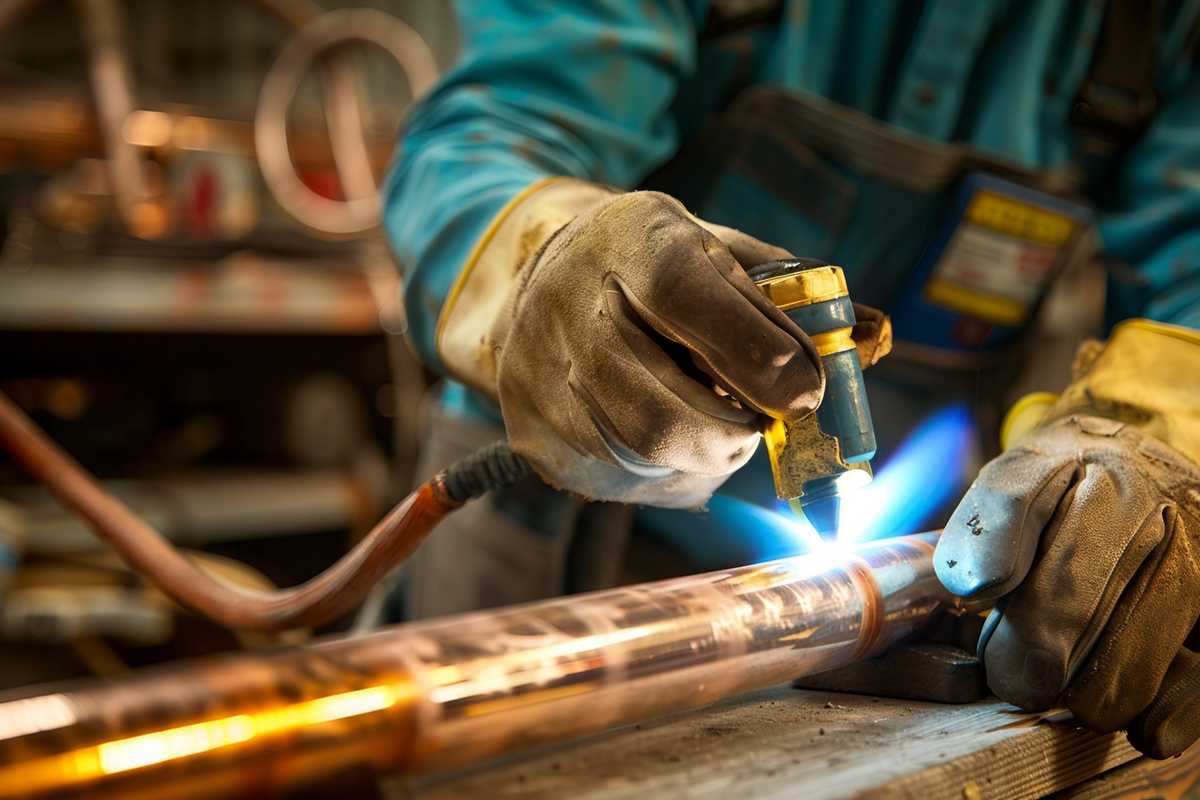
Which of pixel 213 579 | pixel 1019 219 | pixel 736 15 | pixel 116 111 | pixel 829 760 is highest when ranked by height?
pixel 736 15

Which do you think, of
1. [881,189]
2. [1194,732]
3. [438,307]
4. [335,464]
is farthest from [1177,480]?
[335,464]

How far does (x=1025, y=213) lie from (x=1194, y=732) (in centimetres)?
77

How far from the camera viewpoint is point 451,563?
1.40m

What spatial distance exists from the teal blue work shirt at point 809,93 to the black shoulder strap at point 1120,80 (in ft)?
0.05

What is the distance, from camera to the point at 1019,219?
1.35 m

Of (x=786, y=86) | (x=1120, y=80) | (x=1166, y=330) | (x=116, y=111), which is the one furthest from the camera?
(x=116, y=111)

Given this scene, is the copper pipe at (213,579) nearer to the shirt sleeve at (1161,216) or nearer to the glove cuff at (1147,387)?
the glove cuff at (1147,387)

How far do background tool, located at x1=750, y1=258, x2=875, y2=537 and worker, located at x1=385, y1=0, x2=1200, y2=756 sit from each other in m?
0.03

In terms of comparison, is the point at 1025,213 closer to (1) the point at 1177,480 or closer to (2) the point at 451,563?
(1) the point at 1177,480

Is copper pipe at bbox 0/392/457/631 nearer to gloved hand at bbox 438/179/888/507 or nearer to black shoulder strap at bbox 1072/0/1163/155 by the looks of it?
gloved hand at bbox 438/179/888/507

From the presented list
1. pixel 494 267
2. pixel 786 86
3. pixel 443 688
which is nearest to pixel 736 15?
pixel 786 86

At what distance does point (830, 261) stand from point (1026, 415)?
1.19 feet

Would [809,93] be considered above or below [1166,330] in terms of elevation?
above

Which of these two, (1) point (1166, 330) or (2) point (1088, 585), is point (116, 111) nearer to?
(1) point (1166, 330)
